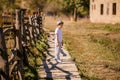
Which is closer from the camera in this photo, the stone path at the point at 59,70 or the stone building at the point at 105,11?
the stone path at the point at 59,70

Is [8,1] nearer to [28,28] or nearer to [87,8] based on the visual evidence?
[87,8]

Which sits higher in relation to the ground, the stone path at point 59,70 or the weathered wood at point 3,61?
the weathered wood at point 3,61

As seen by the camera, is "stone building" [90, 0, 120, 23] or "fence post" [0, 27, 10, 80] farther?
"stone building" [90, 0, 120, 23]

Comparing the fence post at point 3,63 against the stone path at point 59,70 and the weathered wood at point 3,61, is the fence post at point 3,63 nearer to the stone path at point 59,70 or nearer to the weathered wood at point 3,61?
the weathered wood at point 3,61

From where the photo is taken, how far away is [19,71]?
24.2 ft

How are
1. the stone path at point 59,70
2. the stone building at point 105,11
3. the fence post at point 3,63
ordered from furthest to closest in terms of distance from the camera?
the stone building at point 105,11, the stone path at point 59,70, the fence post at point 3,63

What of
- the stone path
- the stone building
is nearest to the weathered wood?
the stone path

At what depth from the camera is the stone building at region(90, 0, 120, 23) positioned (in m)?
28.0

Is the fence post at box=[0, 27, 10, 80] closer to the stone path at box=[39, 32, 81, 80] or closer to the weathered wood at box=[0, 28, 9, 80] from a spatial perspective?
the weathered wood at box=[0, 28, 9, 80]

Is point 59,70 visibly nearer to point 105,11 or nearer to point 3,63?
point 3,63

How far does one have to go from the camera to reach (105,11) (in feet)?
101

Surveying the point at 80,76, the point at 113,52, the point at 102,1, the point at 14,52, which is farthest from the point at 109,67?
the point at 102,1

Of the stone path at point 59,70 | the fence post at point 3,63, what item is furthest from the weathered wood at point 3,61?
the stone path at point 59,70

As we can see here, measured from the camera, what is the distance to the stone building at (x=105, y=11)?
91.8 feet
